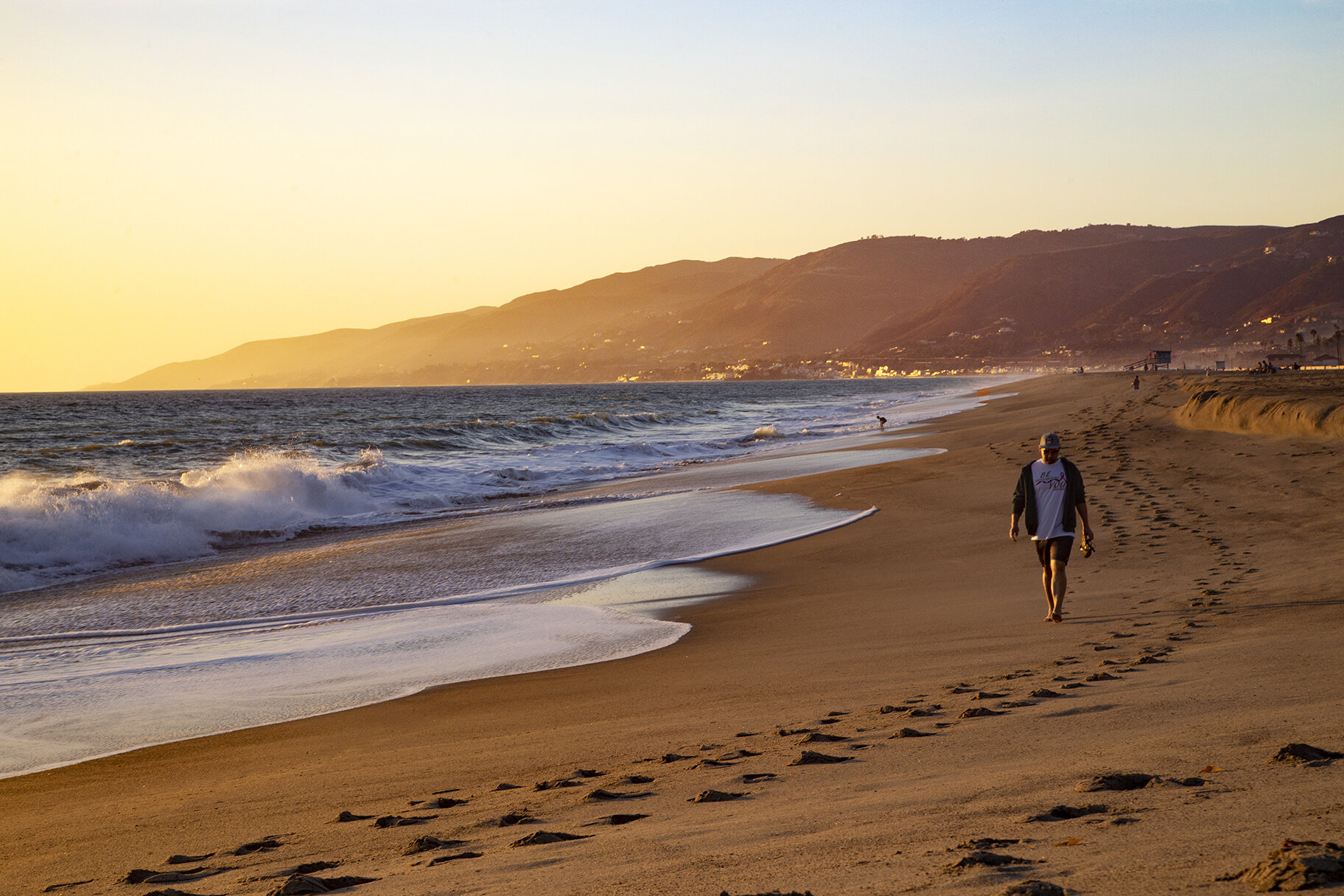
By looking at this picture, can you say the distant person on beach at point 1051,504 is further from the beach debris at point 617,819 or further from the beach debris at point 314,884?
the beach debris at point 314,884

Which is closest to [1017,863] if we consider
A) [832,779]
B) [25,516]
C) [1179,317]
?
[832,779]

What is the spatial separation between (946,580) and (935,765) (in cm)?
624

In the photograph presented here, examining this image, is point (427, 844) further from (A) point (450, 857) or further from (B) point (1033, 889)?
(B) point (1033, 889)

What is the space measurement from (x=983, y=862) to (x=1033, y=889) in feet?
1.08

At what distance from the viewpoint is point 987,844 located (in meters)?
3.06

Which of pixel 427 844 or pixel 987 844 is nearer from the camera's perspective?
pixel 987 844

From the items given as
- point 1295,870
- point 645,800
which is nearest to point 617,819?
point 645,800

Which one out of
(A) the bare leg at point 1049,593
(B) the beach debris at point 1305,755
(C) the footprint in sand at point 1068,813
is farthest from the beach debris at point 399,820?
(A) the bare leg at point 1049,593

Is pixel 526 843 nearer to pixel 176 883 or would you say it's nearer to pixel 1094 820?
pixel 176 883

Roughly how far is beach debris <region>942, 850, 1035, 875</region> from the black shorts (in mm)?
5457

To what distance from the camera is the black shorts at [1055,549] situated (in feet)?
26.2

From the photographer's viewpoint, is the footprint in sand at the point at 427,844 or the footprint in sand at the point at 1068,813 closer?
the footprint in sand at the point at 1068,813

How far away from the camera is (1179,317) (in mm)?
186250

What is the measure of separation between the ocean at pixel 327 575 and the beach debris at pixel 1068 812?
16.2ft
